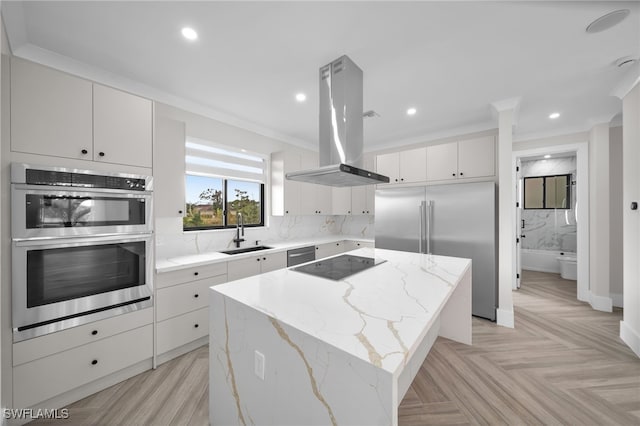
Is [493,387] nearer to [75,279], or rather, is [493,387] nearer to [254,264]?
[254,264]

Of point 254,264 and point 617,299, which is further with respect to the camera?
point 617,299

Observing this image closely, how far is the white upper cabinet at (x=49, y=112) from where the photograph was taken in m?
1.47

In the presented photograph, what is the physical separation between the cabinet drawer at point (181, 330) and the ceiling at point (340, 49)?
7.30 ft

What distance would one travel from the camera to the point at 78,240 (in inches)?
65.0

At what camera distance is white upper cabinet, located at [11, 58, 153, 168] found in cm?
149

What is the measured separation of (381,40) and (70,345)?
305 centimetres

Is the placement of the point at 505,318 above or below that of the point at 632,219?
below

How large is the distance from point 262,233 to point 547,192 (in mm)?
6368

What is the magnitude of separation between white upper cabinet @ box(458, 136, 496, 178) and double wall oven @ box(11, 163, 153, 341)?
11.8ft

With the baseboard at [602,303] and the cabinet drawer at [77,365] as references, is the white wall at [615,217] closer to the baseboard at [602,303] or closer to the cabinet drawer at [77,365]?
the baseboard at [602,303]

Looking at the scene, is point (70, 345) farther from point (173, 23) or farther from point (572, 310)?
point (572, 310)

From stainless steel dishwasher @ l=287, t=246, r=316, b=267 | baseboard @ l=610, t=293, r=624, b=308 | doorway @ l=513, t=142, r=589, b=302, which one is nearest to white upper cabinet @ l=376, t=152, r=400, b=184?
stainless steel dishwasher @ l=287, t=246, r=316, b=267

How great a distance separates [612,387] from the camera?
184cm

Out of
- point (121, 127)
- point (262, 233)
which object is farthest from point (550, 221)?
point (121, 127)
